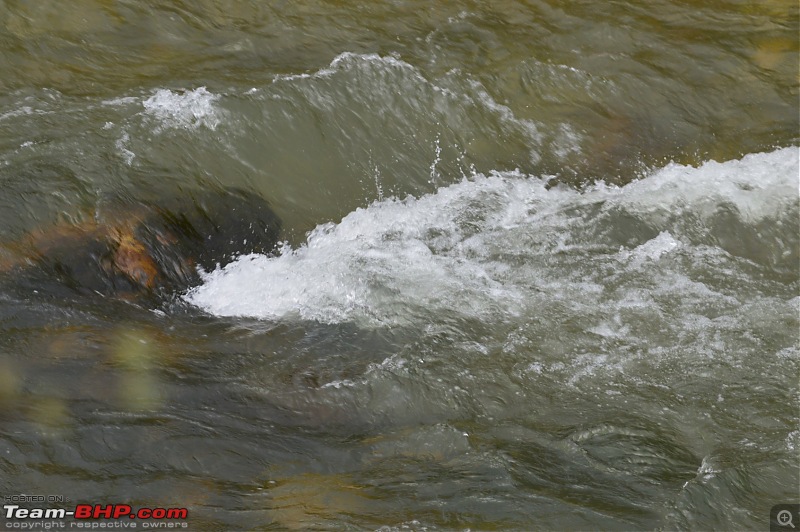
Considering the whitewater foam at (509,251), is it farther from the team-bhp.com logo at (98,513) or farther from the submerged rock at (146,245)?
the team-bhp.com logo at (98,513)

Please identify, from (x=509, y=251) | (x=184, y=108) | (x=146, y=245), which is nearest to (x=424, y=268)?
(x=509, y=251)

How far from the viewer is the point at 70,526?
11.9ft

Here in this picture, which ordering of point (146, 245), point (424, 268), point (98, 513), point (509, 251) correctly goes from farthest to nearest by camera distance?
point (509, 251)
point (424, 268)
point (146, 245)
point (98, 513)

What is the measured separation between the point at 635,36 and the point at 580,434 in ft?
14.5

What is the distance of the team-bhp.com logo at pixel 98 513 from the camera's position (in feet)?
12.0

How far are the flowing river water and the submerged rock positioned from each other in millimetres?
99

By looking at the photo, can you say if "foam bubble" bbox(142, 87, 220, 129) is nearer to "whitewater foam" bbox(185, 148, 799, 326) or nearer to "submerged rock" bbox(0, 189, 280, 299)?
"submerged rock" bbox(0, 189, 280, 299)

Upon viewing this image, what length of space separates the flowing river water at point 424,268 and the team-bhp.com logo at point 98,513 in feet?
0.16

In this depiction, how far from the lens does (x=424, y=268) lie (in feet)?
18.1

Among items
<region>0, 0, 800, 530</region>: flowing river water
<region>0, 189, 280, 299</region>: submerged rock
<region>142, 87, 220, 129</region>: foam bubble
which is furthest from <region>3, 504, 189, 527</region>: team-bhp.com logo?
<region>142, 87, 220, 129</region>: foam bubble

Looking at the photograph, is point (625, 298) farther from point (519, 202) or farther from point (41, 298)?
point (41, 298)

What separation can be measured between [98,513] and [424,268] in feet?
8.68

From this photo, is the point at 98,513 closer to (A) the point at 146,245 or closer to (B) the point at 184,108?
(A) the point at 146,245

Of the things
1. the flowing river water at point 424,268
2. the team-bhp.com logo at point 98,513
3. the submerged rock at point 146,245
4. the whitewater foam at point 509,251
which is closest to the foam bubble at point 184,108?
the flowing river water at point 424,268
